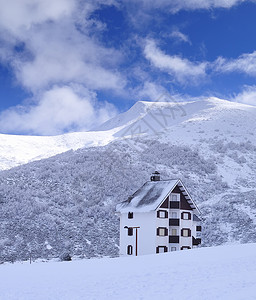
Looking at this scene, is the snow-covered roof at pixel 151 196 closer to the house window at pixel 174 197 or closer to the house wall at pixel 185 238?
the house window at pixel 174 197

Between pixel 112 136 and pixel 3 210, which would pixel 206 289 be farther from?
pixel 112 136

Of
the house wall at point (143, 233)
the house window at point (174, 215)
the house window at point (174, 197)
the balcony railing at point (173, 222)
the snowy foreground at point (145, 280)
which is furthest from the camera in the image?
the house window at point (174, 197)

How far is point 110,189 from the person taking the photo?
8075 cm

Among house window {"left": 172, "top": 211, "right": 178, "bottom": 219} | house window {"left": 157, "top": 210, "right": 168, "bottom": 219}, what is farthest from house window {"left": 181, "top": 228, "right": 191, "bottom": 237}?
house window {"left": 157, "top": 210, "right": 168, "bottom": 219}

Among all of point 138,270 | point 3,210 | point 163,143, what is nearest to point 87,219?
point 3,210

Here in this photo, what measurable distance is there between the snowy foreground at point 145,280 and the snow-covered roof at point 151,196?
14.7 m

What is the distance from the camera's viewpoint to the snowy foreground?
2000cm

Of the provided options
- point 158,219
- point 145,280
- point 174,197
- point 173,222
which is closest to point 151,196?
point 174,197

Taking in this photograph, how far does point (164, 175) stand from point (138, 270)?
67.4 meters

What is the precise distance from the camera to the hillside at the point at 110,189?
5894cm

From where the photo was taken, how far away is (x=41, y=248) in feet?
178

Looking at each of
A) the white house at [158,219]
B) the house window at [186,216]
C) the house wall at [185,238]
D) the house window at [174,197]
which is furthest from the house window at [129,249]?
the house window at [174,197]

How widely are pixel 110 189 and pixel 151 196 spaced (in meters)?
32.3

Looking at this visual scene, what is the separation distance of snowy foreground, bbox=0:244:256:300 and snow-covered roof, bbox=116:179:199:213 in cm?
1471
